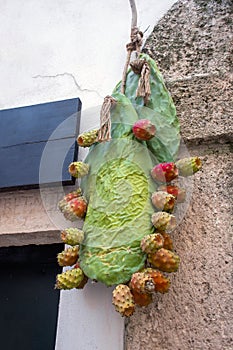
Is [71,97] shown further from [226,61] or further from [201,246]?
[201,246]

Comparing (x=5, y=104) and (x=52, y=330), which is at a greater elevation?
(x=5, y=104)

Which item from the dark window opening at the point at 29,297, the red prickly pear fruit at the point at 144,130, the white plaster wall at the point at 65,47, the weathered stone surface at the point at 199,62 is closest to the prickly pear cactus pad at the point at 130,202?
the red prickly pear fruit at the point at 144,130

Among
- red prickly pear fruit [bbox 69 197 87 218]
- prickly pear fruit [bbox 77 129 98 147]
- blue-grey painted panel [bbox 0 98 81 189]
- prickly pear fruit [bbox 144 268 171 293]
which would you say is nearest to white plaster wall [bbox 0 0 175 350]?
blue-grey painted panel [bbox 0 98 81 189]

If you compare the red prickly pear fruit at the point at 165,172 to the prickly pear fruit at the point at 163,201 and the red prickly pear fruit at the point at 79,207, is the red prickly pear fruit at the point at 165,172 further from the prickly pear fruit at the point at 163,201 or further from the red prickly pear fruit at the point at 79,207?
the red prickly pear fruit at the point at 79,207

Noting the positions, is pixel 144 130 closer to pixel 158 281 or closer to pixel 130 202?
pixel 130 202

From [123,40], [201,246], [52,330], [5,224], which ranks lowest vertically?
[52,330]

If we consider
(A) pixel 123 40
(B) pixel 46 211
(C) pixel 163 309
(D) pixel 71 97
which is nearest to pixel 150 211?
(C) pixel 163 309
